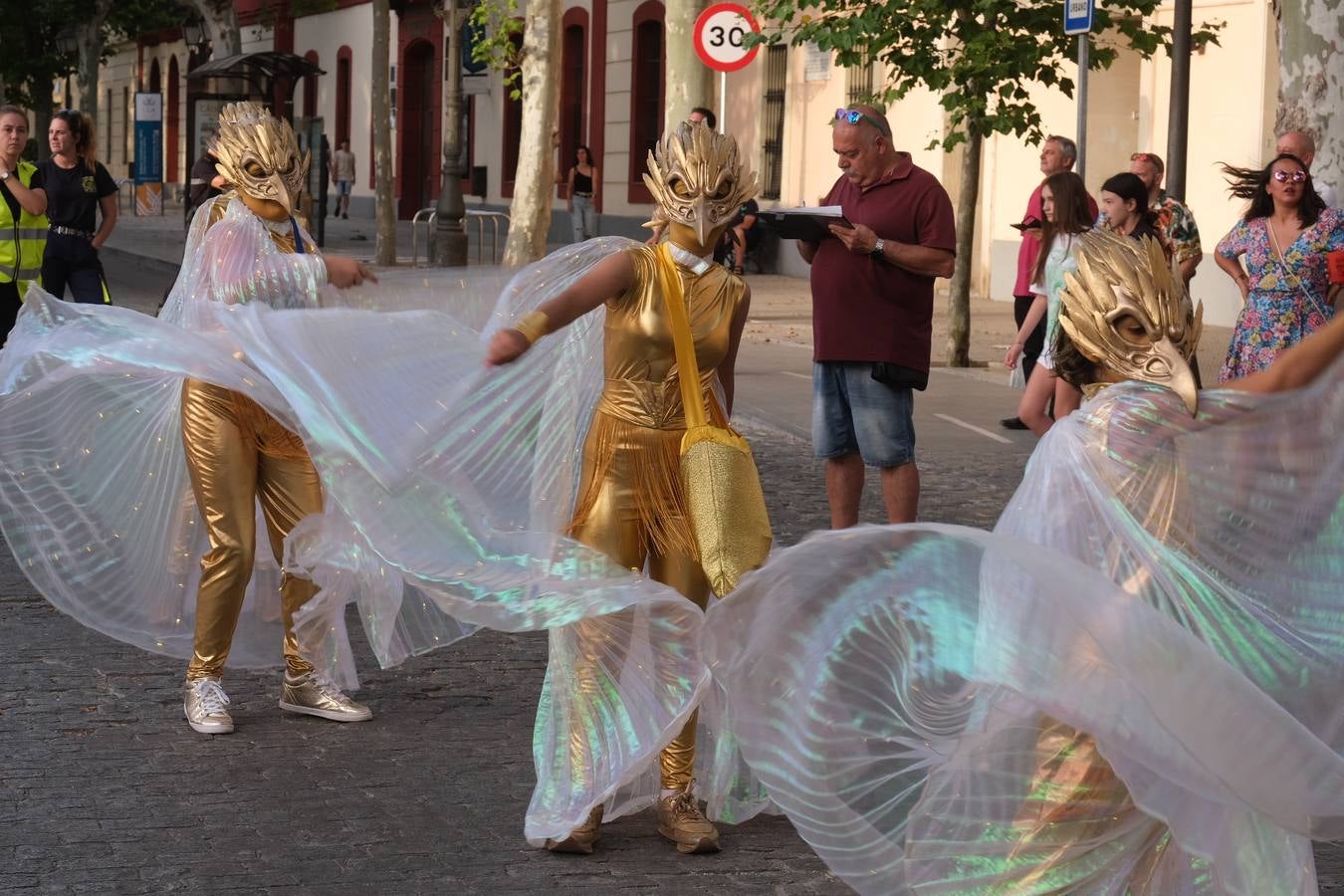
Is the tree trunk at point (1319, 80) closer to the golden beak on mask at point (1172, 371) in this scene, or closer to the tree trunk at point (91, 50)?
the golden beak on mask at point (1172, 371)

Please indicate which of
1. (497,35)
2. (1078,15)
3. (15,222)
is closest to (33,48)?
(497,35)

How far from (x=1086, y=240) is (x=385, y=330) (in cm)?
231

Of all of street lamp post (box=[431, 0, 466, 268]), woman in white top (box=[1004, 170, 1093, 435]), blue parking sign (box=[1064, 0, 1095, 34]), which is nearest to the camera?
woman in white top (box=[1004, 170, 1093, 435])

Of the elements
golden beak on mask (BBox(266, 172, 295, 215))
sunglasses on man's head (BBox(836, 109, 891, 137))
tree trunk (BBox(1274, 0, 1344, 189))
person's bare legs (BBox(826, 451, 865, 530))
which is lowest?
person's bare legs (BBox(826, 451, 865, 530))

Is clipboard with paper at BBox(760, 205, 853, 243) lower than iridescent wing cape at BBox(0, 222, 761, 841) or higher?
higher

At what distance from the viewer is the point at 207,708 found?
5832 millimetres

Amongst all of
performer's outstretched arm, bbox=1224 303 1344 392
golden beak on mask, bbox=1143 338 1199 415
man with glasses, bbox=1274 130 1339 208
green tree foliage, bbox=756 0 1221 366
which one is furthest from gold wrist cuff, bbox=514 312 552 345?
green tree foliage, bbox=756 0 1221 366

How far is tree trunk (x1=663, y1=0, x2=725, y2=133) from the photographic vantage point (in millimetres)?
18609

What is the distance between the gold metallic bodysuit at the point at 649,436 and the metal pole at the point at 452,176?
21753 mm

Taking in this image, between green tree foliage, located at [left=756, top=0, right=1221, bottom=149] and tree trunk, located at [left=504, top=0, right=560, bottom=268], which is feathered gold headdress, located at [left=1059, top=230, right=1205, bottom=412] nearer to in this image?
green tree foliage, located at [left=756, top=0, right=1221, bottom=149]

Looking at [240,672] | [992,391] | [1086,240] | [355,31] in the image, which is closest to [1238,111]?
[992,391]

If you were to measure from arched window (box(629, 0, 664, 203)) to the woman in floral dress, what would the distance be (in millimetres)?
24350

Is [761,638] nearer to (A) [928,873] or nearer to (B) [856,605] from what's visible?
(B) [856,605]

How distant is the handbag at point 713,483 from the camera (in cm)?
461
